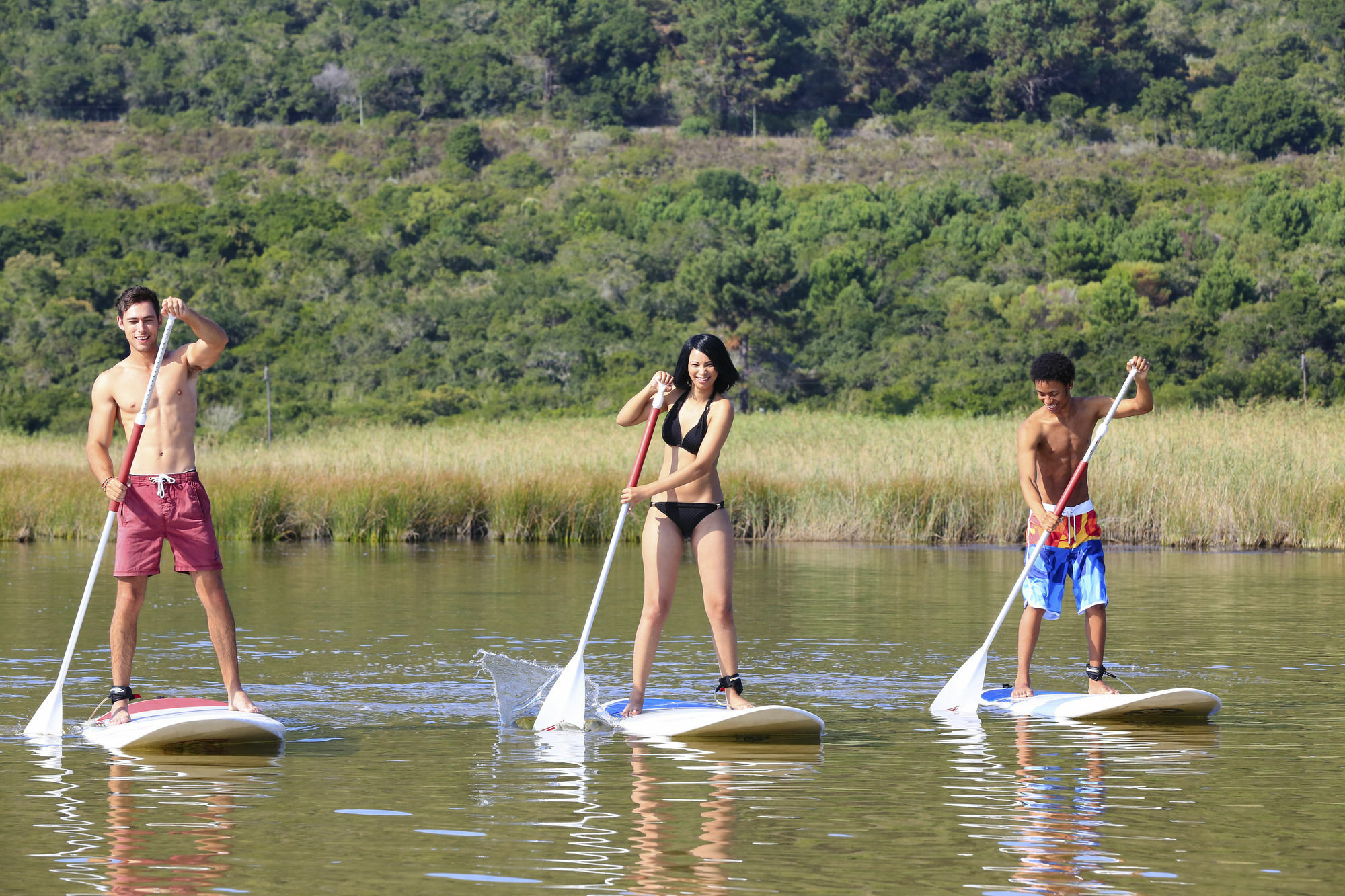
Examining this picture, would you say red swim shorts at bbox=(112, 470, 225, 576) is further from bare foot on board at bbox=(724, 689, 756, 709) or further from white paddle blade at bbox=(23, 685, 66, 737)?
bare foot on board at bbox=(724, 689, 756, 709)

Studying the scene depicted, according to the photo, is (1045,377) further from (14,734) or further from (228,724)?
(14,734)

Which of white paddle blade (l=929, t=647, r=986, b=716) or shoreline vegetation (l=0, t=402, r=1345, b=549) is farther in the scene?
shoreline vegetation (l=0, t=402, r=1345, b=549)

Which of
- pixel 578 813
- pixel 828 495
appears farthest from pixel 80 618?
pixel 828 495

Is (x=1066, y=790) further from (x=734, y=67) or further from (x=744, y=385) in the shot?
(x=734, y=67)

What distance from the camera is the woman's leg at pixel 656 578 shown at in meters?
8.38

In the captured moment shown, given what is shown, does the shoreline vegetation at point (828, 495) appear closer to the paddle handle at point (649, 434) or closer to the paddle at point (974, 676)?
the paddle at point (974, 676)

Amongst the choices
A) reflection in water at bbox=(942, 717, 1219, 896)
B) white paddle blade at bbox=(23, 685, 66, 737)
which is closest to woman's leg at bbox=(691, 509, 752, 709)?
reflection in water at bbox=(942, 717, 1219, 896)

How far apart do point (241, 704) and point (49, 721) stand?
35.3 inches

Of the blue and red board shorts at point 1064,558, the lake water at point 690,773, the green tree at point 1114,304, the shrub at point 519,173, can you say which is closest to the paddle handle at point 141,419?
the lake water at point 690,773

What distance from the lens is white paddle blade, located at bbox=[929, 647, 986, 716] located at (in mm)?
9102

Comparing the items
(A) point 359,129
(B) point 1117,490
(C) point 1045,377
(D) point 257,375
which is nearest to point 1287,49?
(A) point 359,129

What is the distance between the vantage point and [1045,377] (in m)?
9.33

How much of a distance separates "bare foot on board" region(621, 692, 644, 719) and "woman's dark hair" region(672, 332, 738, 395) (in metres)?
1.46

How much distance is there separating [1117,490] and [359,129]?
81.2m
